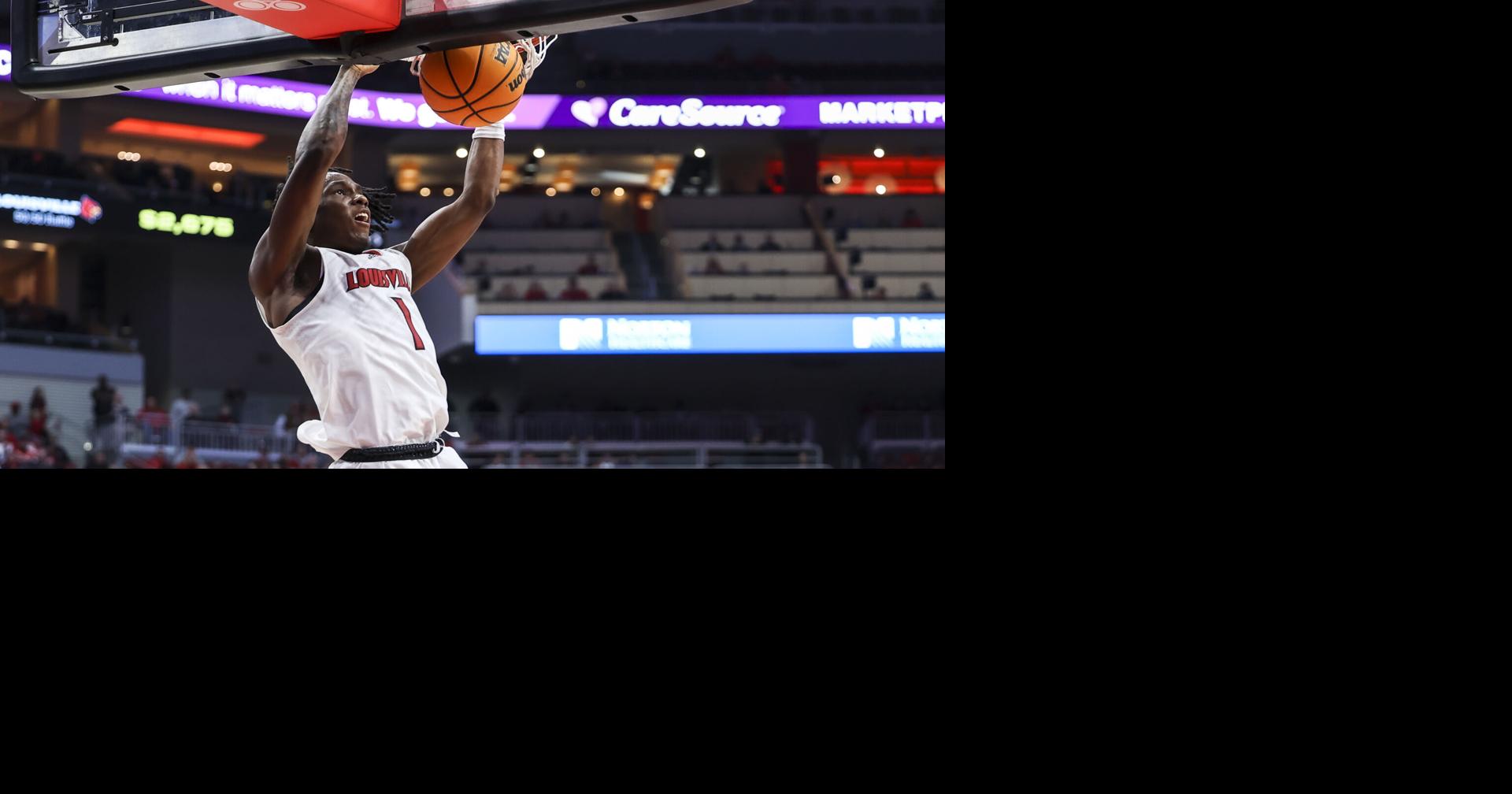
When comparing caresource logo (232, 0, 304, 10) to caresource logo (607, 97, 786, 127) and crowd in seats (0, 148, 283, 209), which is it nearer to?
crowd in seats (0, 148, 283, 209)

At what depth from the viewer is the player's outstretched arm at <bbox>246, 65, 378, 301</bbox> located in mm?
3406

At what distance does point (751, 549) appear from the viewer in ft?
7.60

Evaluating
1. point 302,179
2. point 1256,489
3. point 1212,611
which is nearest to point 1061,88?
point 1256,489

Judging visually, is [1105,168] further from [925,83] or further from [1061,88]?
[925,83]

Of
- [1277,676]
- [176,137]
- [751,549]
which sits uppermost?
[176,137]

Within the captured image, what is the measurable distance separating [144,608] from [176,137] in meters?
24.1

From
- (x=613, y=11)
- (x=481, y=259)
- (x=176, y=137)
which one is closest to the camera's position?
(x=613, y=11)

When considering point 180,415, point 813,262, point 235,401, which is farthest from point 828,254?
point 180,415

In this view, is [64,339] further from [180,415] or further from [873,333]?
[873,333]

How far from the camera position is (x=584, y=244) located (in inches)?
938

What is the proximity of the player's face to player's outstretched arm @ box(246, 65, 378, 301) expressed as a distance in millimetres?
273

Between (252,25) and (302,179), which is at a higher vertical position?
(252,25)

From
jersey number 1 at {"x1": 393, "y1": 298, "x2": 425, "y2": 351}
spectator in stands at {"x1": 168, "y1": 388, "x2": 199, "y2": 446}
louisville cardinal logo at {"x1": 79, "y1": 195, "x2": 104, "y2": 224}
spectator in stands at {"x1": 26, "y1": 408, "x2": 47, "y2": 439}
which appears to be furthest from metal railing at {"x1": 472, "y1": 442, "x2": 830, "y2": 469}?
jersey number 1 at {"x1": 393, "y1": 298, "x2": 425, "y2": 351}

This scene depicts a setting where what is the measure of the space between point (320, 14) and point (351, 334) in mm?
801
